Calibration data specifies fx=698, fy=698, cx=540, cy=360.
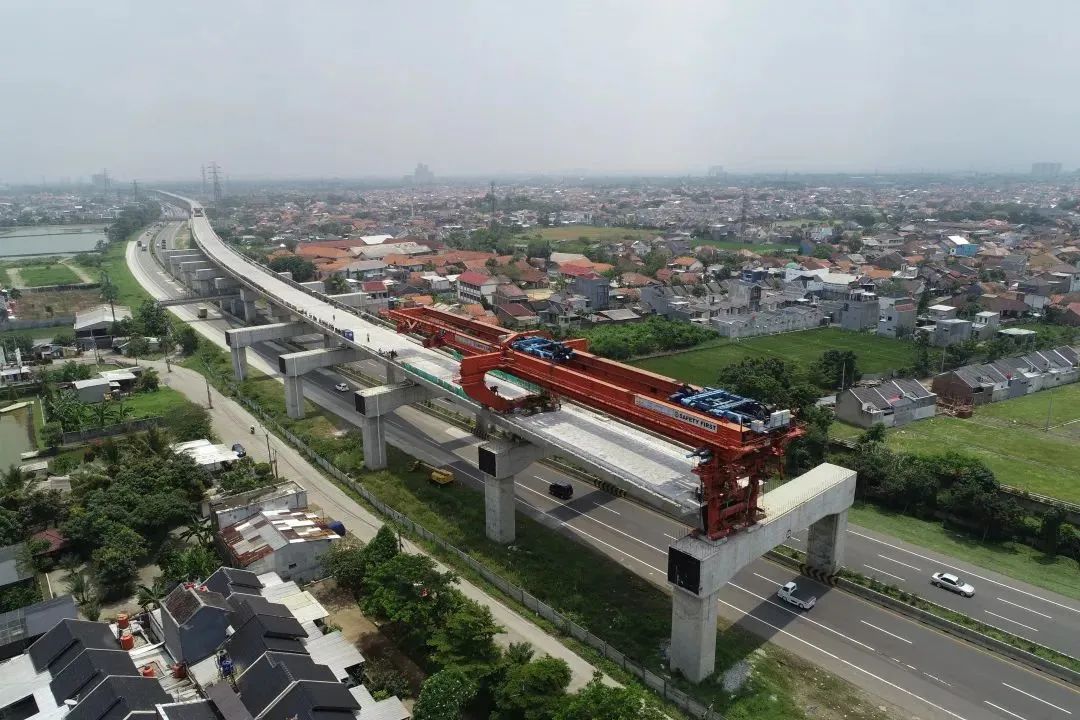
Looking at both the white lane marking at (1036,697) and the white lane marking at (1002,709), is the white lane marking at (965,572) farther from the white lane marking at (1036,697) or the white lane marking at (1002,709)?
the white lane marking at (1002,709)

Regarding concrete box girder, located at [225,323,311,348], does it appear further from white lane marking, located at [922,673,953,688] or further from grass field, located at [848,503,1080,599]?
white lane marking, located at [922,673,953,688]

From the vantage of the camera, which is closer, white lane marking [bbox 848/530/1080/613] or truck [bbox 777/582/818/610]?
truck [bbox 777/582/818/610]

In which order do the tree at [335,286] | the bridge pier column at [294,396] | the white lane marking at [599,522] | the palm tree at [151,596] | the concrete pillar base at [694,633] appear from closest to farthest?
the concrete pillar base at [694,633] → the palm tree at [151,596] → the white lane marking at [599,522] → the bridge pier column at [294,396] → the tree at [335,286]

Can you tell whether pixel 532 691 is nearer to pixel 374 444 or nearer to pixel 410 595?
pixel 410 595

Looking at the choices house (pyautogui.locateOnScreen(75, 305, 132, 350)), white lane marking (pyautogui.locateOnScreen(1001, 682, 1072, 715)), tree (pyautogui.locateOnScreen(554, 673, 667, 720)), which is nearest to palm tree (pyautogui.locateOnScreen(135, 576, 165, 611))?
tree (pyautogui.locateOnScreen(554, 673, 667, 720))

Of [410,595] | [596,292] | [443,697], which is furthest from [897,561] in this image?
[596,292]

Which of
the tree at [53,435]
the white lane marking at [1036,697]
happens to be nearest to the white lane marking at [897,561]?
the white lane marking at [1036,697]

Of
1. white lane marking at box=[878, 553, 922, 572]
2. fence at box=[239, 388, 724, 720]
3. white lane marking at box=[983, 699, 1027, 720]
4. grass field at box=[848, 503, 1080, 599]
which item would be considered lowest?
grass field at box=[848, 503, 1080, 599]

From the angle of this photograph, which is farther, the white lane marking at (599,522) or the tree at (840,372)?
the tree at (840,372)

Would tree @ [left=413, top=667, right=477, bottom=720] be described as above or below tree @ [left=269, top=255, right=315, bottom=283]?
below
